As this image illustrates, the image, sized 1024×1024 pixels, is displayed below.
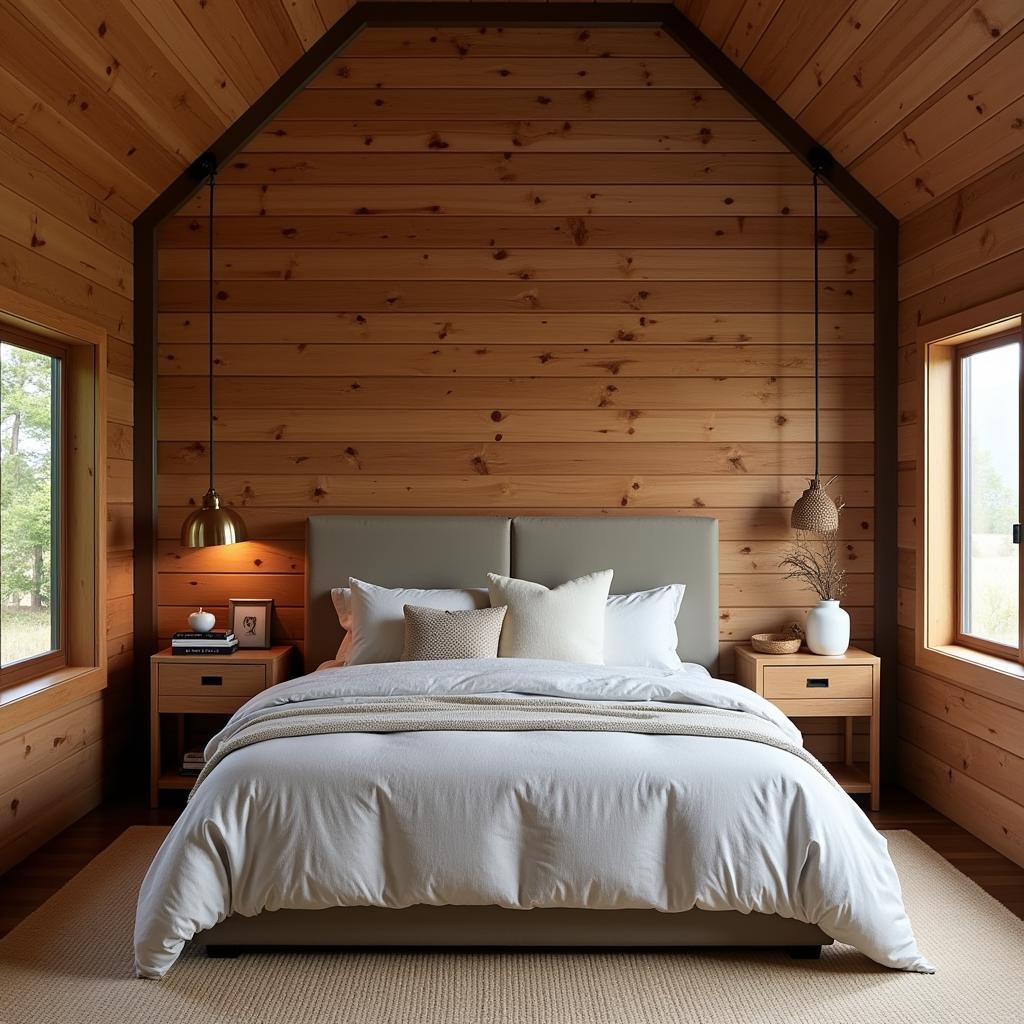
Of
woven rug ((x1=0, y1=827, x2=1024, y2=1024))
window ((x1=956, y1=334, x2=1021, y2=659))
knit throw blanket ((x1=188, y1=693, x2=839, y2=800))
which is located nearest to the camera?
woven rug ((x1=0, y1=827, x2=1024, y2=1024))

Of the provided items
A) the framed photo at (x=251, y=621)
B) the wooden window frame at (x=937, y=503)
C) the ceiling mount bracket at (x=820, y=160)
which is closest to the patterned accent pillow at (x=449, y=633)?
the framed photo at (x=251, y=621)

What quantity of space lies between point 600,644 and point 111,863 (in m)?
1.96

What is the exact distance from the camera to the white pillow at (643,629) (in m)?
4.00

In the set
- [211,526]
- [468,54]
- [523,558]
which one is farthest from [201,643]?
[468,54]

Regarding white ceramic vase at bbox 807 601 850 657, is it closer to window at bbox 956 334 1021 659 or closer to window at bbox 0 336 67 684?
window at bbox 956 334 1021 659

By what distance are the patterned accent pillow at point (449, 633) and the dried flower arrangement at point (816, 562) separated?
1.43 metres

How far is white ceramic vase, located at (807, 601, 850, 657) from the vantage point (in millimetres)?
4086

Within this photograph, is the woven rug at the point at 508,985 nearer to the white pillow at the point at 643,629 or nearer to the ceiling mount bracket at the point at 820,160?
the white pillow at the point at 643,629

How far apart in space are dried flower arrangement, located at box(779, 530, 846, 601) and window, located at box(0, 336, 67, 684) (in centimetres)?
311

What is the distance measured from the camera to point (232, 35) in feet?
12.5

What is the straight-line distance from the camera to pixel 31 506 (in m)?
3.74

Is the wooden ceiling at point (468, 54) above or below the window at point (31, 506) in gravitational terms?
above

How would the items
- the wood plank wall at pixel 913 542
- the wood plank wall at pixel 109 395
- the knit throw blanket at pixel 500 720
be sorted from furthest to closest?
the wood plank wall at pixel 913 542 → the wood plank wall at pixel 109 395 → the knit throw blanket at pixel 500 720

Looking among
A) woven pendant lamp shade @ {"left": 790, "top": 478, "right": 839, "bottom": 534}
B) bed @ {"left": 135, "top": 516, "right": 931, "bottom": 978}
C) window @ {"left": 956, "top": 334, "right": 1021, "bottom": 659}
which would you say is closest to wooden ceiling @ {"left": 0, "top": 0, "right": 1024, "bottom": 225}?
window @ {"left": 956, "top": 334, "right": 1021, "bottom": 659}
